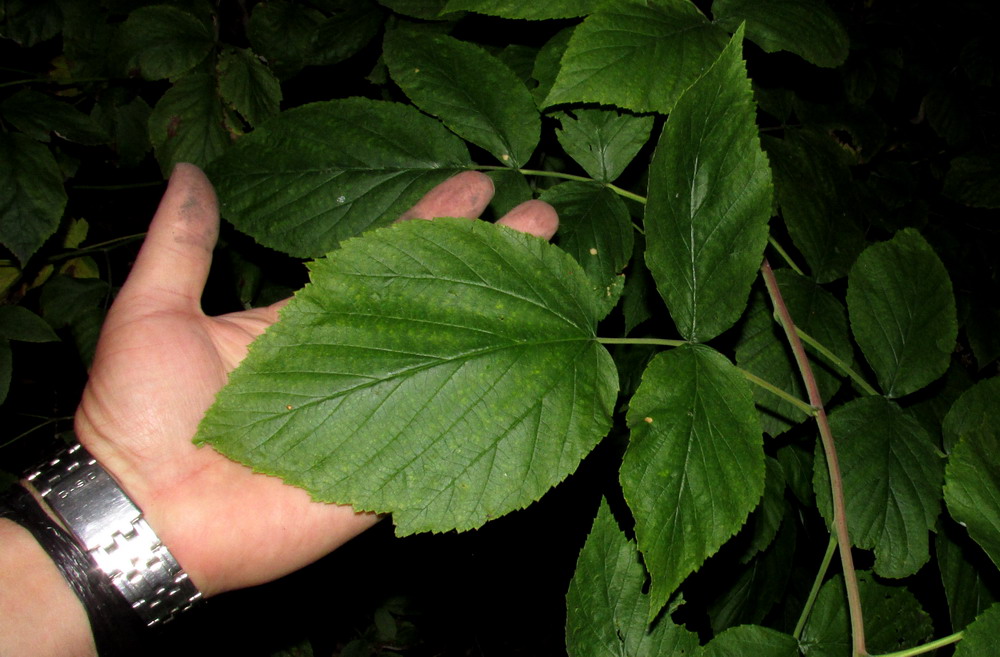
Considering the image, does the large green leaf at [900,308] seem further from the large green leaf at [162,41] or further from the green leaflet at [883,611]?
the large green leaf at [162,41]

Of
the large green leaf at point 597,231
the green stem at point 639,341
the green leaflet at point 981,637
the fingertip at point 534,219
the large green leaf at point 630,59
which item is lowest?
the green leaflet at point 981,637

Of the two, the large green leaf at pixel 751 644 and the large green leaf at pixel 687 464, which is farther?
the large green leaf at pixel 751 644

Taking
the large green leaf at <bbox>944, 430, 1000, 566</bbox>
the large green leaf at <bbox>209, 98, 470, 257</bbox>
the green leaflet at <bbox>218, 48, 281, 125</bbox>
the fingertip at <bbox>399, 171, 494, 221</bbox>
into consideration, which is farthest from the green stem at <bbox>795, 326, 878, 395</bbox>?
the green leaflet at <bbox>218, 48, 281, 125</bbox>

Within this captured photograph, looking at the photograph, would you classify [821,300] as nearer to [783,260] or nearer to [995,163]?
[783,260]

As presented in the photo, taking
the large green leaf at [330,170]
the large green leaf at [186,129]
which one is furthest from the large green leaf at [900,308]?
the large green leaf at [186,129]

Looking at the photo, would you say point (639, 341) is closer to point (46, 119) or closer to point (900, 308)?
point (900, 308)

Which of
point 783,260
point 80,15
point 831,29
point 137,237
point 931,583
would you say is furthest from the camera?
point 137,237

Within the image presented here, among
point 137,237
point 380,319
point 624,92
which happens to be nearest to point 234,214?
point 380,319
